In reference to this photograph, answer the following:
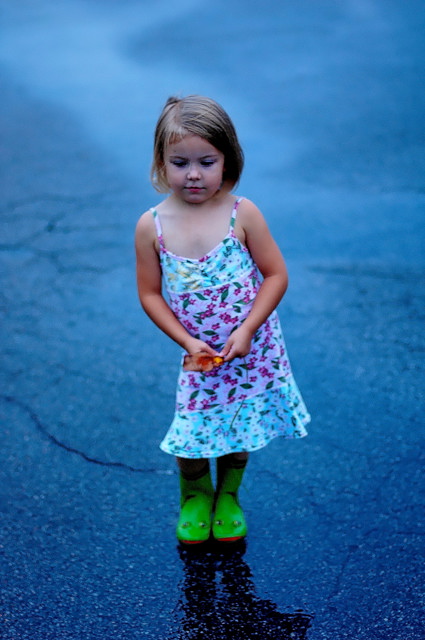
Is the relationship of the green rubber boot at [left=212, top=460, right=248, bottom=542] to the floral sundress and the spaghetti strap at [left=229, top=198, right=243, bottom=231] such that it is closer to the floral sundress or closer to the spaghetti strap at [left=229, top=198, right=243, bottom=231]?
the floral sundress

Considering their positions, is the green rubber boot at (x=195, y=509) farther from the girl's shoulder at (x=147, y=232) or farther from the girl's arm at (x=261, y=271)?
the girl's shoulder at (x=147, y=232)

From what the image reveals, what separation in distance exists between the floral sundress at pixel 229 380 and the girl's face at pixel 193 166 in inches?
5.2

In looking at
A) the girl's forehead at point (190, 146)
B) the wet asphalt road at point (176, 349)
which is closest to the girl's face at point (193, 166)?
the girl's forehead at point (190, 146)

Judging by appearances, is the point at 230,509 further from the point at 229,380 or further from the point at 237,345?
the point at 237,345

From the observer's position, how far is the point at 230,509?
2746 mm

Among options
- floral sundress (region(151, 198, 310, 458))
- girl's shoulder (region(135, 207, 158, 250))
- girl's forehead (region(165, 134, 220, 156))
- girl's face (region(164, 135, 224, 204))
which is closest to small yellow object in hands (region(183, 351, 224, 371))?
floral sundress (region(151, 198, 310, 458))

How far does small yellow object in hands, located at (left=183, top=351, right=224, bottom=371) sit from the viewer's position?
7.73ft

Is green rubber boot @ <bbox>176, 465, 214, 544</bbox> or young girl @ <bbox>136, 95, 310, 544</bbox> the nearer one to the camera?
young girl @ <bbox>136, 95, 310, 544</bbox>

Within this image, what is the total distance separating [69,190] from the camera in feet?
18.9

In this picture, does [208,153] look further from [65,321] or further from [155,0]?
[155,0]

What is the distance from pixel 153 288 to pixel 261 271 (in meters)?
0.34

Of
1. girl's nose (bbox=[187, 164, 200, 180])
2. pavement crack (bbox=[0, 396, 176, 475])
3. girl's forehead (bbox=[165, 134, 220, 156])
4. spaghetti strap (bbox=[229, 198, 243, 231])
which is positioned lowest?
pavement crack (bbox=[0, 396, 176, 475])

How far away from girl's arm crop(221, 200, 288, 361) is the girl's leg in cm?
50

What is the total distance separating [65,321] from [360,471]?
1855 millimetres
